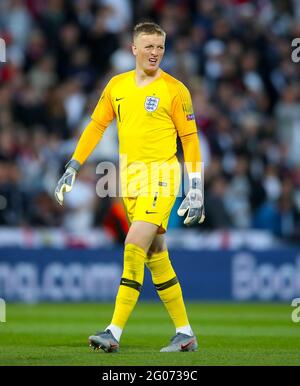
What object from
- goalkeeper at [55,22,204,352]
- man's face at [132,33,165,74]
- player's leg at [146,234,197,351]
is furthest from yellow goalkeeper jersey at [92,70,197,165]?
player's leg at [146,234,197,351]

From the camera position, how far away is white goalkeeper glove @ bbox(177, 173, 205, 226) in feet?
30.5

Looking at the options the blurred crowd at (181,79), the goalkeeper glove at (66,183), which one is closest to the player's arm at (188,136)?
the goalkeeper glove at (66,183)

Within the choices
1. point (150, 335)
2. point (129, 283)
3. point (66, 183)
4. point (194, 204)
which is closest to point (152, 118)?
point (194, 204)

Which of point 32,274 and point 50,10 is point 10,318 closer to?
point 32,274

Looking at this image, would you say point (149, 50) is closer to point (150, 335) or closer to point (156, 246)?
point (156, 246)

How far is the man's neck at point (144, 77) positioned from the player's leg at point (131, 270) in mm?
1226

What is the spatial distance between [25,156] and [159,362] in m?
10.00

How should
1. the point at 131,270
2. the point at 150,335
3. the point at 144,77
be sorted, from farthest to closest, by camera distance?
the point at 150,335, the point at 144,77, the point at 131,270

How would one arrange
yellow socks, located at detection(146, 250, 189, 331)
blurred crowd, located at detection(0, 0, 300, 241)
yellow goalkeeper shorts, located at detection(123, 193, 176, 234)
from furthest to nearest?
blurred crowd, located at detection(0, 0, 300, 241) < yellow socks, located at detection(146, 250, 189, 331) < yellow goalkeeper shorts, located at detection(123, 193, 176, 234)

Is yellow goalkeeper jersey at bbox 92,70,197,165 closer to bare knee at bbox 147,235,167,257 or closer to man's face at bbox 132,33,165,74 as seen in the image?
man's face at bbox 132,33,165,74

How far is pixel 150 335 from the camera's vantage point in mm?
11273

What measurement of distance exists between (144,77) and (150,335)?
2.98 m

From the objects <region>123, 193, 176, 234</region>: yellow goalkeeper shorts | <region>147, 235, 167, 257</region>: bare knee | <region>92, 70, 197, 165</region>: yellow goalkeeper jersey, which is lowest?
<region>147, 235, 167, 257</region>: bare knee

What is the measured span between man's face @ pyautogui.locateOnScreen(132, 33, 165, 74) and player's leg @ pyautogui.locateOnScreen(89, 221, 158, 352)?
134 cm
